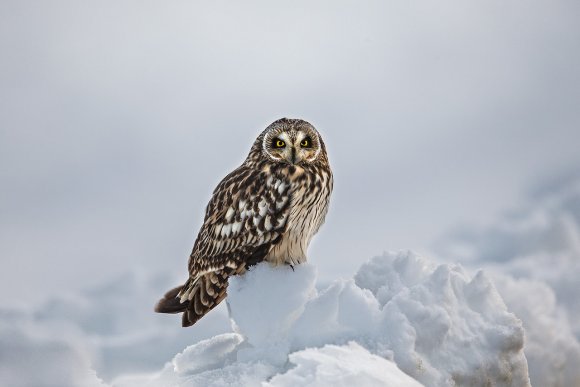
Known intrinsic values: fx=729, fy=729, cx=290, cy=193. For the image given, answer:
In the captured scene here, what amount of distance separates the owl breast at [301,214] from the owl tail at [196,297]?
508 millimetres

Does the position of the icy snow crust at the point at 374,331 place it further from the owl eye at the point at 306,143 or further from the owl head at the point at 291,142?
the owl eye at the point at 306,143

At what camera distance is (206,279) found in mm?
6793

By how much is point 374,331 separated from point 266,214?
66.3 inches

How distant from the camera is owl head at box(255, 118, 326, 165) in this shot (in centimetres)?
652

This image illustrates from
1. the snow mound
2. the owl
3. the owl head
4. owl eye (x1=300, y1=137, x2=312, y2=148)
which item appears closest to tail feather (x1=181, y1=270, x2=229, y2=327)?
the owl

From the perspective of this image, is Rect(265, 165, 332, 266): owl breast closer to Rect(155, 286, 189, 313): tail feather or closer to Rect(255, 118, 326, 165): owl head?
Rect(255, 118, 326, 165): owl head

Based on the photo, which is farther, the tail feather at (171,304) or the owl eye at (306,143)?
the tail feather at (171,304)

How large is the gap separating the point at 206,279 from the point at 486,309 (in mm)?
2533

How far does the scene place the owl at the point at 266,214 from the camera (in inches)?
260

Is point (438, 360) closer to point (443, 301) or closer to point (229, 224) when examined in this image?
point (443, 301)

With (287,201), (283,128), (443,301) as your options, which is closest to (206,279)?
(287,201)

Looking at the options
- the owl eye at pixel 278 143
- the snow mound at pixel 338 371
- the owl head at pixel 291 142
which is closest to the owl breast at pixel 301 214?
the owl head at pixel 291 142

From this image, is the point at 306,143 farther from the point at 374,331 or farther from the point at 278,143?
the point at 374,331

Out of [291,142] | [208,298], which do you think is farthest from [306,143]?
[208,298]
